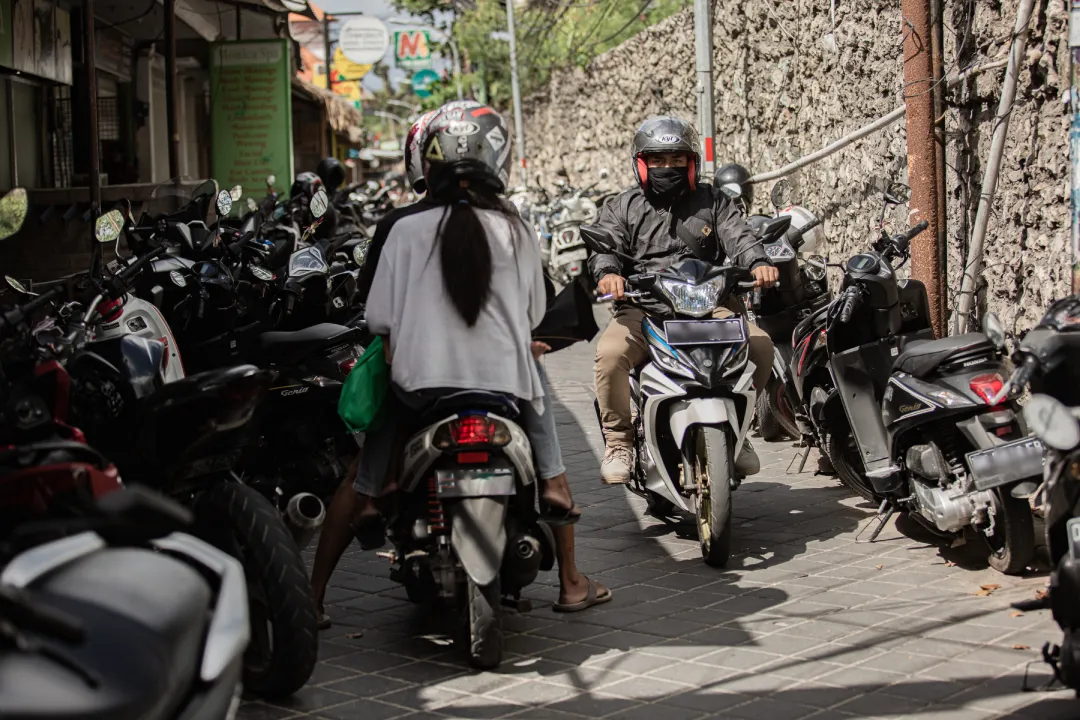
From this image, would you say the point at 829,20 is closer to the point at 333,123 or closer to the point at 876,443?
the point at 876,443

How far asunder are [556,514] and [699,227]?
7.23 ft

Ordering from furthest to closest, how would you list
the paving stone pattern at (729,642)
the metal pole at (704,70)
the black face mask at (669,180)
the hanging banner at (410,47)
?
the hanging banner at (410,47), the metal pole at (704,70), the black face mask at (669,180), the paving stone pattern at (729,642)

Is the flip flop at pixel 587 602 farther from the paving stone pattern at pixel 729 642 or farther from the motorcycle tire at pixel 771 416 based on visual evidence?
the motorcycle tire at pixel 771 416

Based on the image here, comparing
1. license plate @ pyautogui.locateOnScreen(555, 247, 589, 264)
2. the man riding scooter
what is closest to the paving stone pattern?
the man riding scooter

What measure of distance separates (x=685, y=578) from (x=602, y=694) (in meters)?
1.46

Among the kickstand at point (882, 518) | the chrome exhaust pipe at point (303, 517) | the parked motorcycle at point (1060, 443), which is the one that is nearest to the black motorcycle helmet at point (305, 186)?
the kickstand at point (882, 518)

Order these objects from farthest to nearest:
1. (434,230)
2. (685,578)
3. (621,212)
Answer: (621,212) → (685,578) → (434,230)

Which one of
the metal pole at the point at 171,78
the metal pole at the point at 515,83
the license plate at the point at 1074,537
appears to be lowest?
the license plate at the point at 1074,537

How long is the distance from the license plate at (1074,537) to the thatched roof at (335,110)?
1764 centimetres

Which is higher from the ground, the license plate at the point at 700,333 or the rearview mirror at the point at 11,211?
the rearview mirror at the point at 11,211

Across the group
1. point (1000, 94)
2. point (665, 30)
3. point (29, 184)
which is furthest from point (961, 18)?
Result: point (665, 30)

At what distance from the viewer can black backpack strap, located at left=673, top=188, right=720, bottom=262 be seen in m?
6.57

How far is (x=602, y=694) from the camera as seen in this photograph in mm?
4316

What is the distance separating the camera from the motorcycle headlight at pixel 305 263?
6.71 m
